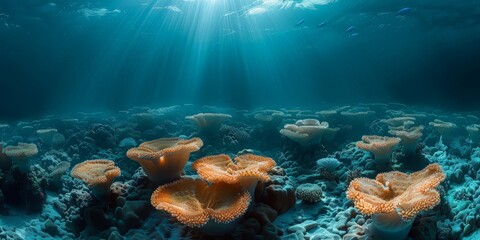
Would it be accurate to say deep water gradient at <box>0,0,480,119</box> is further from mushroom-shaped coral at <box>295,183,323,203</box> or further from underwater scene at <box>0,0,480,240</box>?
mushroom-shaped coral at <box>295,183,323,203</box>

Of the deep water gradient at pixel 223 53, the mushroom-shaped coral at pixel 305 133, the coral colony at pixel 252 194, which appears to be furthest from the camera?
the deep water gradient at pixel 223 53

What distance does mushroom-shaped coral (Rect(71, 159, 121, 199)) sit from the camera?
435cm

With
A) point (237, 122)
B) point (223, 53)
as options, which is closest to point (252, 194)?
point (237, 122)

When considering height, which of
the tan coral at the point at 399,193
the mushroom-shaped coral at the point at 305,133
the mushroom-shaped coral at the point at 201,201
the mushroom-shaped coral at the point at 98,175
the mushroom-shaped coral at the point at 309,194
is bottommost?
the mushroom-shaped coral at the point at 309,194

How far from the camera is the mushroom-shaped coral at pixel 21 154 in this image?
5508 mm

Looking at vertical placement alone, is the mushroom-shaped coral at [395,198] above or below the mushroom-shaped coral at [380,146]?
above

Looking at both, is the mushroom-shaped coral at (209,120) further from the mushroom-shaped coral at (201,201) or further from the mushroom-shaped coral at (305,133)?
the mushroom-shaped coral at (201,201)

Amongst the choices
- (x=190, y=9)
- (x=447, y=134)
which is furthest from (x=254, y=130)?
(x=190, y=9)

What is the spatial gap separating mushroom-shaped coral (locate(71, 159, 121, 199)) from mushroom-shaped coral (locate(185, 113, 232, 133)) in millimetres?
3438

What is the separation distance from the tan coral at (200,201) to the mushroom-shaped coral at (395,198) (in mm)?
1374

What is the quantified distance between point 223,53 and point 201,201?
28869 mm

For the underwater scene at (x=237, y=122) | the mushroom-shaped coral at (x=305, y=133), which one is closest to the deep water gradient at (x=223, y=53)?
the underwater scene at (x=237, y=122)

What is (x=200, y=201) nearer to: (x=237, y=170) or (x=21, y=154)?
(x=237, y=170)

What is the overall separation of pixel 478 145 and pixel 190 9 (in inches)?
777
